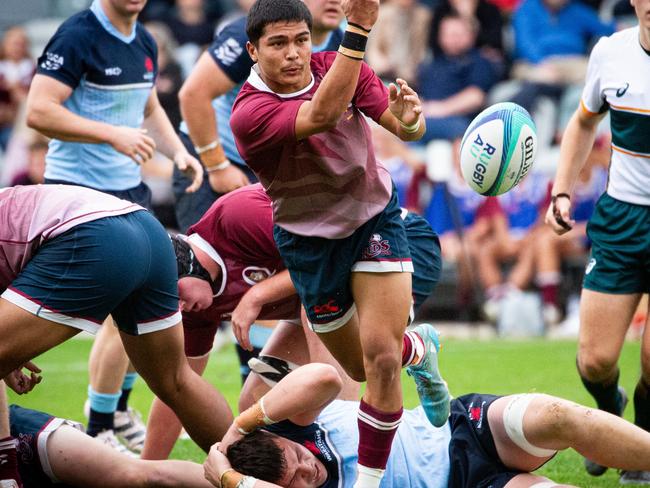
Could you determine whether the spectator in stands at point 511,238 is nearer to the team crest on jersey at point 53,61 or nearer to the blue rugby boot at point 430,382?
the blue rugby boot at point 430,382

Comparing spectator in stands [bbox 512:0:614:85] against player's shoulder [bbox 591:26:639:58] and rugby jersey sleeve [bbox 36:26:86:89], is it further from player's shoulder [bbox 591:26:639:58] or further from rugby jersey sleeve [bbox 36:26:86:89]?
rugby jersey sleeve [bbox 36:26:86:89]

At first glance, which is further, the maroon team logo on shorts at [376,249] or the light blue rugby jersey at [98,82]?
the light blue rugby jersey at [98,82]

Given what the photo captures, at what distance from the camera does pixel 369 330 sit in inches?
165

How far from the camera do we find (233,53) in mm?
5996

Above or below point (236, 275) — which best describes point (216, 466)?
below

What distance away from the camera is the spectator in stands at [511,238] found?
10.8 metres

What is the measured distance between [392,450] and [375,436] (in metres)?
0.25

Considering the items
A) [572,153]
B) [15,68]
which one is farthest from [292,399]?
[15,68]

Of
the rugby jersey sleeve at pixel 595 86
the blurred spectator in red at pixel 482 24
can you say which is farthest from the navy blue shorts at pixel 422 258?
the blurred spectator in red at pixel 482 24

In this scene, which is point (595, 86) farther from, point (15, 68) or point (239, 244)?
point (15, 68)

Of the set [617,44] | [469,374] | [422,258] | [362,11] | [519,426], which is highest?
[362,11]

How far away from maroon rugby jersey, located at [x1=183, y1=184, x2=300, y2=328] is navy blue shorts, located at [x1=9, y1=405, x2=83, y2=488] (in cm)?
100

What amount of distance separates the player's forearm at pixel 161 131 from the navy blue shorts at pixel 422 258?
1711 mm

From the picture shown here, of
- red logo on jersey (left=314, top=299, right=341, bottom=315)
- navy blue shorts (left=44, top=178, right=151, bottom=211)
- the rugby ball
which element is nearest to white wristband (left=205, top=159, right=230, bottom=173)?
navy blue shorts (left=44, top=178, right=151, bottom=211)
